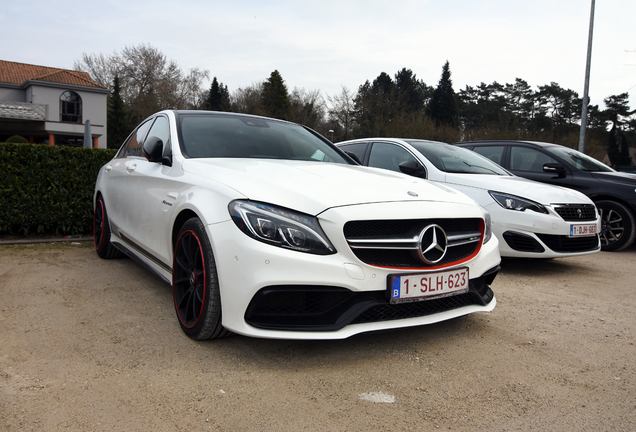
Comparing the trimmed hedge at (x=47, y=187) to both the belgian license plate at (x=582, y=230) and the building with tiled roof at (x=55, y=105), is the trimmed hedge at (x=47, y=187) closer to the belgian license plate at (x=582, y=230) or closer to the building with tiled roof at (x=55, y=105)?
the belgian license plate at (x=582, y=230)

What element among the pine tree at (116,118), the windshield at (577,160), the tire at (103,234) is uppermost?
the pine tree at (116,118)

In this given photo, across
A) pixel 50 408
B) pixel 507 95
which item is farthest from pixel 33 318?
pixel 507 95

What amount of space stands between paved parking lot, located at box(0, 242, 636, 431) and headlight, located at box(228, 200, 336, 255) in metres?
0.65

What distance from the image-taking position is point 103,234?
497 cm

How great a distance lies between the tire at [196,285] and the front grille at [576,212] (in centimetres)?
393

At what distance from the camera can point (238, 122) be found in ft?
13.0

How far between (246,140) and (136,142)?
1548 mm

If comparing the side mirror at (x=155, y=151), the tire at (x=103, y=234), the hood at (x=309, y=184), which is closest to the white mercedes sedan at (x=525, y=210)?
the hood at (x=309, y=184)

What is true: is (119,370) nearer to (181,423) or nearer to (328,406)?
(181,423)

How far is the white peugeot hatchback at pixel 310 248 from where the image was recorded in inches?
92.7

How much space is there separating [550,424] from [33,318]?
3.08m

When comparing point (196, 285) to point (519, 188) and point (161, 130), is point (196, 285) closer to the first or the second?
point (161, 130)

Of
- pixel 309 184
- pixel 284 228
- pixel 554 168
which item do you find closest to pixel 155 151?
pixel 309 184

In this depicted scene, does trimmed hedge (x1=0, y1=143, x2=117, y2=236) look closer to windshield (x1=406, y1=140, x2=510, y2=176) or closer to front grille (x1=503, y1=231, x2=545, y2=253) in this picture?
windshield (x1=406, y1=140, x2=510, y2=176)
